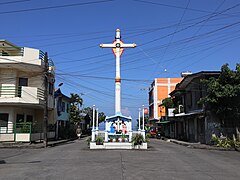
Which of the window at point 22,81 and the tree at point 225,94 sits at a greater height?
the window at point 22,81

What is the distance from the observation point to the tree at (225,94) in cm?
2356

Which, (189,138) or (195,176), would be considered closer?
(195,176)

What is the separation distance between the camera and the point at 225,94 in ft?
77.2

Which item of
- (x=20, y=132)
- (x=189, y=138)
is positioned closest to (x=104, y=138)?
Result: (x=20, y=132)

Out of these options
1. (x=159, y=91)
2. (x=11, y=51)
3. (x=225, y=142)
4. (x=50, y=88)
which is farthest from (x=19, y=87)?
(x=159, y=91)

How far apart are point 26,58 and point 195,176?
21271mm

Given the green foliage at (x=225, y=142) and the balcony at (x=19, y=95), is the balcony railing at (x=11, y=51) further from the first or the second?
the green foliage at (x=225, y=142)

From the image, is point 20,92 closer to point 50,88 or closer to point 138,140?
point 50,88

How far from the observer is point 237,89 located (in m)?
23.4

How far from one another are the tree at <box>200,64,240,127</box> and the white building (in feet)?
50.6

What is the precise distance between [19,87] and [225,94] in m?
18.9

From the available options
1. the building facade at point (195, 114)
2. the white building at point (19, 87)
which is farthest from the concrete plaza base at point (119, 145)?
the white building at point (19, 87)

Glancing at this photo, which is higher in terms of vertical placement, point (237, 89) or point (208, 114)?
point (237, 89)

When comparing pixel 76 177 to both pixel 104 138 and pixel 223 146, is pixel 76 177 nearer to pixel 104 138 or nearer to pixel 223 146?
pixel 104 138
